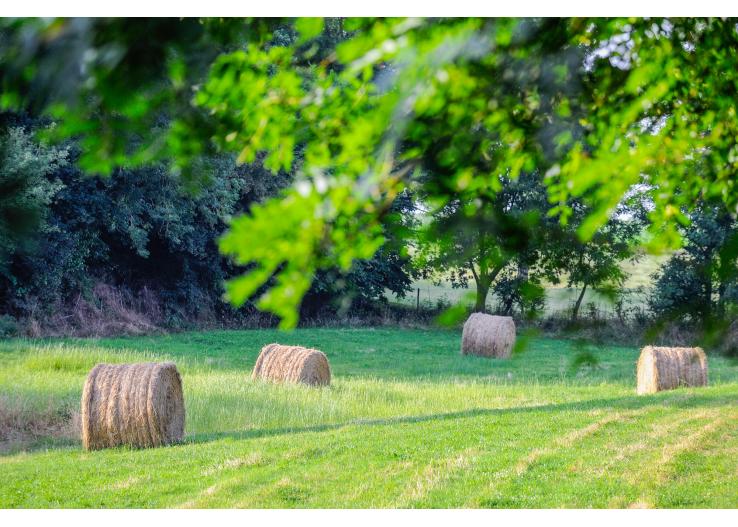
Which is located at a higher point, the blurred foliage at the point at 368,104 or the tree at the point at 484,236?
the blurred foliage at the point at 368,104

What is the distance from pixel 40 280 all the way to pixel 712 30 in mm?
6370

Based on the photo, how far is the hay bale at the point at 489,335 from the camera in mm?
13430

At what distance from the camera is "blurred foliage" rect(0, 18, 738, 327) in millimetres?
1969

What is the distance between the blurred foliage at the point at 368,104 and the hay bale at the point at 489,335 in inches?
403

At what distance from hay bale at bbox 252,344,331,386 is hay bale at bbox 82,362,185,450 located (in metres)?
3.00

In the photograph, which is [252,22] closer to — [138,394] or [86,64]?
[86,64]

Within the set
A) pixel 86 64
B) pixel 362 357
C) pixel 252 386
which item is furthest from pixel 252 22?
pixel 362 357

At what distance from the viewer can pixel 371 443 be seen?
5.79 meters

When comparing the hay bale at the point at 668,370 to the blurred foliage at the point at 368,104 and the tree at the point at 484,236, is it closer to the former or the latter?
the blurred foliage at the point at 368,104

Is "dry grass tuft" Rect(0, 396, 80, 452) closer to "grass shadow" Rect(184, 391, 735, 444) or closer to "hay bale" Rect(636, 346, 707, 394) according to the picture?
"grass shadow" Rect(184, 391, 735, 444)

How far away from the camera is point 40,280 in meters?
7.83

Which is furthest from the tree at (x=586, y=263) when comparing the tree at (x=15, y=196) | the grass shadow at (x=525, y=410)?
the grass shadow at (x=525, y=410)

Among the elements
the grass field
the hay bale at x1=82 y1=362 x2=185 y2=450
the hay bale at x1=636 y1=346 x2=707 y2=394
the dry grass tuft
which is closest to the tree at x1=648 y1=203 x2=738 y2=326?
the grass field

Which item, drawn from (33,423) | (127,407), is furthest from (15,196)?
(33,423)
